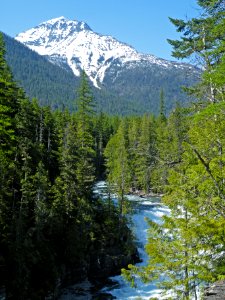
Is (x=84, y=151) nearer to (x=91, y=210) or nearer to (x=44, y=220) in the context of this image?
(x=91, y=210)

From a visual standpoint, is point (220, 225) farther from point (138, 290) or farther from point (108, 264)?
point (108, 264)

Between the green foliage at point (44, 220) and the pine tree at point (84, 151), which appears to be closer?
the green foliage at point (44, 220)

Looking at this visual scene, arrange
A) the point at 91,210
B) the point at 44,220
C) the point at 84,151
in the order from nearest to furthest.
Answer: the point at 44,220, the point at 91,210, the point at 84,151

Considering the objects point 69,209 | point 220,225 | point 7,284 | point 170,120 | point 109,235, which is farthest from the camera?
point 170,120

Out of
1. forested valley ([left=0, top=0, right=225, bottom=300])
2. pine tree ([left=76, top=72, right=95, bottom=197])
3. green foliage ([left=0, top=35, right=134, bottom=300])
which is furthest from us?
pine tree ([left=76, top=72, right=95, bottom=197])

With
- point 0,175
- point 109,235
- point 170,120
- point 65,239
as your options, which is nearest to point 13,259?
point 0,175

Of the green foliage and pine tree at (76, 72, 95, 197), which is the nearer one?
the green foliage

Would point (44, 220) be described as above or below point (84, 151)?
below

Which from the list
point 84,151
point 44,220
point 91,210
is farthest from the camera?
point 84,151

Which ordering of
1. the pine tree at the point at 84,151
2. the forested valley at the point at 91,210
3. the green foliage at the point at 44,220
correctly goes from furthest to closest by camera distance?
1. the pine tree at the point at 84,151
2. the green foliage at the point at 44,220
3. the forested valley at the point at 91,210

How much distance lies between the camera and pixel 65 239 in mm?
34812

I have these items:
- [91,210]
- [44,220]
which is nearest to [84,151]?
[91,210]

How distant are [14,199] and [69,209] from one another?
578 centimetres

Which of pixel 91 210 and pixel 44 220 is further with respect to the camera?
pixel 91 210
